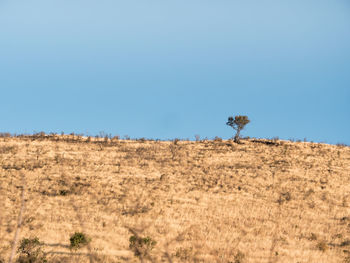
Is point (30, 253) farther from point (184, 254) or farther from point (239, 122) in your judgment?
point (239, 122)

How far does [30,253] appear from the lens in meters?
20.4

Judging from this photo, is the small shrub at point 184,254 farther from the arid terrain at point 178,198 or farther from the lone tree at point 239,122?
the lone tree at point 239,122

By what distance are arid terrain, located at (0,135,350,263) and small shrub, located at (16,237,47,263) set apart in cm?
42

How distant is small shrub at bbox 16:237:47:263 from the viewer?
1981 cm

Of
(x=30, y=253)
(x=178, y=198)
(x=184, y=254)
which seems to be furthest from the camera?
(x=178, y=198)

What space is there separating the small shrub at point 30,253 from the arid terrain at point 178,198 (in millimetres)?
419

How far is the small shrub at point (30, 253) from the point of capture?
1981 centimetres

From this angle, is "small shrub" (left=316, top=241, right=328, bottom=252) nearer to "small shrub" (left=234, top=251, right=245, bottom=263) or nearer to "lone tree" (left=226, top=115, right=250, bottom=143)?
"small shrub" (left=234, top=251, right=245, bottom=263)

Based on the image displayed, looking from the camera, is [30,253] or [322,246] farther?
[322,246]

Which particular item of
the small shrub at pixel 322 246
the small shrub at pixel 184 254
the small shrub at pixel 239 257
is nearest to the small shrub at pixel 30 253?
the small shrub at pixel 184 254

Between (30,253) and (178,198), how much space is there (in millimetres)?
14662

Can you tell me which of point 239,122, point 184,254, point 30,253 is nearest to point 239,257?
point 184,254

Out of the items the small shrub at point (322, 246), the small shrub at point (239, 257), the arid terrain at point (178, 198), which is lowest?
the small shrub at point (239, 257)

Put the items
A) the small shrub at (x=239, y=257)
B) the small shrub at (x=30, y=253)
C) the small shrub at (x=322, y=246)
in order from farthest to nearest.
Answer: the small shrub at (x=322, y=246)
the small shrub at (x=239, y=257)
the small shrub at (x=30, y=253)
